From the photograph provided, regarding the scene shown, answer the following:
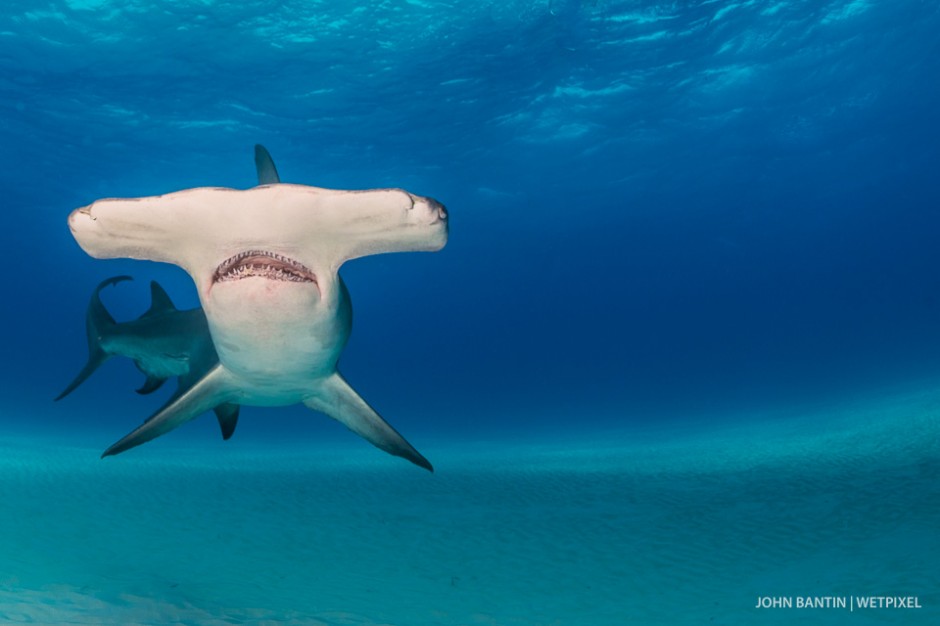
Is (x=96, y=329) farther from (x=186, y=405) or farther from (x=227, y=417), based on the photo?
(x=186, y=405)

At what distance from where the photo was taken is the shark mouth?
3041 mm

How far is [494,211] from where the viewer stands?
3925 cm

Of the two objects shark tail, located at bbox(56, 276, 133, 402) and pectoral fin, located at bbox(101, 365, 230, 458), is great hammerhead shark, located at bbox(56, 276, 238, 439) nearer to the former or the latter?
shark tail, located at bbox(56, 276, 133, 402)

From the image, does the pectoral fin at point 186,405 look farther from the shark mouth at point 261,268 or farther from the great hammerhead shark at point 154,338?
the great hammerhead shark at point 154,338

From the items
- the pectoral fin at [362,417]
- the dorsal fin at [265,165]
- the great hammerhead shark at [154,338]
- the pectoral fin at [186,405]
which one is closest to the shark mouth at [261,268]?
the pectoral fin at [186,405]

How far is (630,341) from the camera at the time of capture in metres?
115

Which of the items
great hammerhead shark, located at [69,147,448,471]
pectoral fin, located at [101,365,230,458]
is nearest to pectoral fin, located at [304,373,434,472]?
great hammerhead shark, located at [69,147,448,471]

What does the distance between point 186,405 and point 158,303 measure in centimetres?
417

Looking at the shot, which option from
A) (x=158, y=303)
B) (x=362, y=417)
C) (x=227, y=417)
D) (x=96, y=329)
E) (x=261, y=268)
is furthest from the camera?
(x=96, y=329)

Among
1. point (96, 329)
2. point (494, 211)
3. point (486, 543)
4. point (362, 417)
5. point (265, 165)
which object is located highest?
point (494, 211)

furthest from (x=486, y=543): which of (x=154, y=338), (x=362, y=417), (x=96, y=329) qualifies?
(x=96, y=329)

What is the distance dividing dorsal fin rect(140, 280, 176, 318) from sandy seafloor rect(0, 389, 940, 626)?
3078mm

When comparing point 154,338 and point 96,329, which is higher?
point 96,329

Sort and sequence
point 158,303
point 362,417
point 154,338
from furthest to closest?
point 158,303 < point 154,338 < point 362,417
